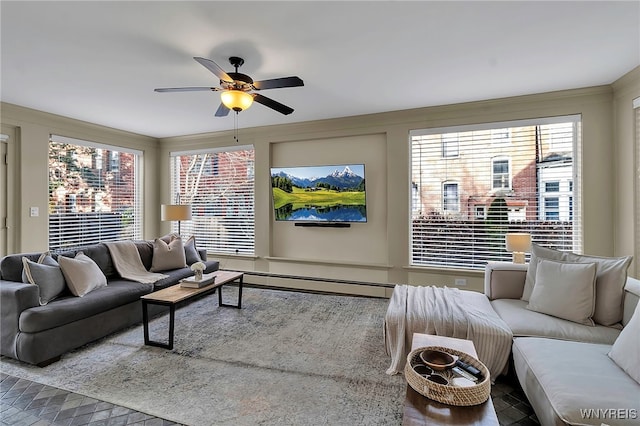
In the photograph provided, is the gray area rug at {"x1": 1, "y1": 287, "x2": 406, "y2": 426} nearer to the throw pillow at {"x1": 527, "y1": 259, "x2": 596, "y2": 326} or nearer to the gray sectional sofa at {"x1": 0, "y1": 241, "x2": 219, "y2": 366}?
the gray sectional sofa at {"x1": 0, "y1": 241, "x2": 219, "y2": 366}

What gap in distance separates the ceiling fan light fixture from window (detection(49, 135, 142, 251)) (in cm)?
343

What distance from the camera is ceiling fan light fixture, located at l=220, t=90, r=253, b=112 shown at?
2.57 metres

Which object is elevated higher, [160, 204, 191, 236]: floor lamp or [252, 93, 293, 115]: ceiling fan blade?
[252, 93, 293, 115]: ceiling fan blade

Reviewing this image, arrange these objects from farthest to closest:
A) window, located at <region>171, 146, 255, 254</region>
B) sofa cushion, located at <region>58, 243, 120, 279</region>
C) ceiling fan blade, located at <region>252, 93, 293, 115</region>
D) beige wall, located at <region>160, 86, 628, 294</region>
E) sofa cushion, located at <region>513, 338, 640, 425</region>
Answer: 1. window, located at <region>171, 146, 255, 254</region>
2. sofa cushion, located at <region>58, 243, 120, 279</region>
3. beige wall, located at <region>160, 86, 628, 294</region>
4. ceiling fan blade, located at <region>252, 93, 293, 115</region>
5. sofa cushion, located at <region>513, 338, 640, 425</region>

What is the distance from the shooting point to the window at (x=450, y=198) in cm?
410

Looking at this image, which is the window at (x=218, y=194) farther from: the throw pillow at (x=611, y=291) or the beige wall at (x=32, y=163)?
the throw pillow at (x=611, y=291)

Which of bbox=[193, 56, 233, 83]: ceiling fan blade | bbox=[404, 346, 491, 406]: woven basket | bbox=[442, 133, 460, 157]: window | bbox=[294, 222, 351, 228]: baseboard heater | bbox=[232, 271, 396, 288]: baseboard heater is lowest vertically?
bbox=[232, 271, 396, 288]: baseboard heater

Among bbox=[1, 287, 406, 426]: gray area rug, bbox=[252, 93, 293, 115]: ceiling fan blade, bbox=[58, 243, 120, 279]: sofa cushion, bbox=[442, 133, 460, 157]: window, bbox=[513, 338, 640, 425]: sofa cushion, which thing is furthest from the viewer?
bbox=[442, 133, 460, 157]: window

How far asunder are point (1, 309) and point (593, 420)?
403 cm

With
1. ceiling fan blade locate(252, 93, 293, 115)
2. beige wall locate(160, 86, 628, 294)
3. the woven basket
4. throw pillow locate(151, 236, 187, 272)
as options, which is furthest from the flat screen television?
the woven basket

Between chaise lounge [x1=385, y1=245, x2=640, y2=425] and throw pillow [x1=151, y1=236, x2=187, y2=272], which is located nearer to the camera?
chaise lounge [x1=385, y1=245, x2=640, y2=425]

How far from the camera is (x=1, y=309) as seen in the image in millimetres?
2551

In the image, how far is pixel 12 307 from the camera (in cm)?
250

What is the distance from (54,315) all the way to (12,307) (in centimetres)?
32
